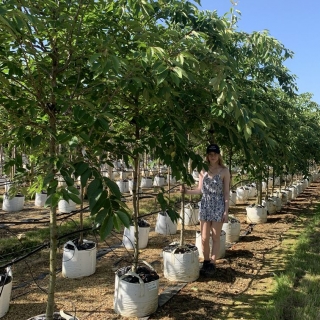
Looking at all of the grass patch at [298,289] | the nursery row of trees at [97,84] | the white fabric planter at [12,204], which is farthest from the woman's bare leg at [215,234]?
the white fabric planter at [12,204]

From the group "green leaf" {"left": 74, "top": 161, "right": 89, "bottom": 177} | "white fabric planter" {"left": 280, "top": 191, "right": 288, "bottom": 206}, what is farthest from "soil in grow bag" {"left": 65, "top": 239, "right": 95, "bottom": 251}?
"white fabric planter" {"left": 280, "top": 191, "right": 288, "bottom": 206}

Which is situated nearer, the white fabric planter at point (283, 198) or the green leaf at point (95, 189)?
the green leaf at point (95, 189)

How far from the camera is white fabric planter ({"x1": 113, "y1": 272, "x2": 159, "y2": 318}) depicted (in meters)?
2.89

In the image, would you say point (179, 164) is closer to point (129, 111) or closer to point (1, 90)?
point (129, 111)

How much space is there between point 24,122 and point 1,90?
22 cm

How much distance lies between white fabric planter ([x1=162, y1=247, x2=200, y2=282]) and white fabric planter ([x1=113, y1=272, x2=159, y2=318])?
2.69 feet

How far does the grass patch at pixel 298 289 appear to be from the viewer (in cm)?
301

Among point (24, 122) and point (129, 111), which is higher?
point (129, 111)

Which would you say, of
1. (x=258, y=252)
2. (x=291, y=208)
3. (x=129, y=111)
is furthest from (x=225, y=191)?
(x=291, y=208)

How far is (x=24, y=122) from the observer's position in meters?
1.85

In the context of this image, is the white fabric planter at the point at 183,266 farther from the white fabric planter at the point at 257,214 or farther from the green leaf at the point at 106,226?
the white fabric planter at the point at 257,214

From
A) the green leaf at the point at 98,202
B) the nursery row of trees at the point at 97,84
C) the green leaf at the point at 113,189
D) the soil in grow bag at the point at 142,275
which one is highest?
the nursery row of trees at the point at 97,84

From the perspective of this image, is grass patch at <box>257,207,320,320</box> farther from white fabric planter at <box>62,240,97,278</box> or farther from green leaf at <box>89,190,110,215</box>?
green leaf at <box>89,190,110,215</box>

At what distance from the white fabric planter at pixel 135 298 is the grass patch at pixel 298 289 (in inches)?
40.0
